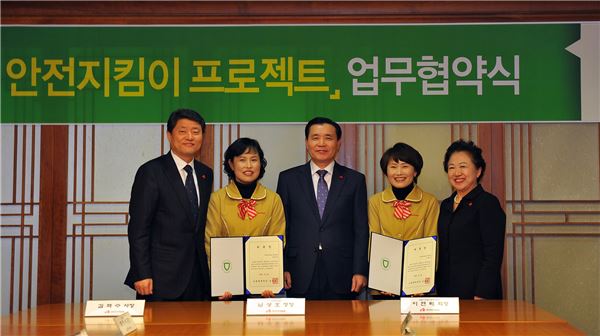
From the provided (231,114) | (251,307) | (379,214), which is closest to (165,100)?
(231,114)

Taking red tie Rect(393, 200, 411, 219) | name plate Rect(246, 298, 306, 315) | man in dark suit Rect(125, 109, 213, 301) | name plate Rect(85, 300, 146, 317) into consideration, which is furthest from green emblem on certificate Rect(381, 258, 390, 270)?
name plate Rect(85, 300, 146, 317)

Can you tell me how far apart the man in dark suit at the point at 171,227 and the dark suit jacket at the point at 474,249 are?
1.41m

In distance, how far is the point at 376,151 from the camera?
16.6ft

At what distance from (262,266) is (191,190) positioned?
68 centimetres

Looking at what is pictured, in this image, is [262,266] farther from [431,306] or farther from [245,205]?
[431,306]

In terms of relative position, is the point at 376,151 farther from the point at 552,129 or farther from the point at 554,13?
the point at 554,13

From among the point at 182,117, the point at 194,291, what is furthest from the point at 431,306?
the point at 182,117

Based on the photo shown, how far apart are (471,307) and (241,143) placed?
1.75 m

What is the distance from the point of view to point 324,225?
4.38m

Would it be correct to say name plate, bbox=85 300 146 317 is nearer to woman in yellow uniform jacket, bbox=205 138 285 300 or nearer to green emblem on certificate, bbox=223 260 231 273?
green emblem on certificate, bbox=223 260 231 273

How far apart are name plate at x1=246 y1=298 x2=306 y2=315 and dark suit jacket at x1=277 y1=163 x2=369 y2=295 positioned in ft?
4.61

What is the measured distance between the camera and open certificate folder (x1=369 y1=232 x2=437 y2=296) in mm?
3891

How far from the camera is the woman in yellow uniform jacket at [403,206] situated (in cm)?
429

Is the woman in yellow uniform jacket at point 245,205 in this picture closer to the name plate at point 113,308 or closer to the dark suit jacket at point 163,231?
the dark suit jacket at point 163,231
